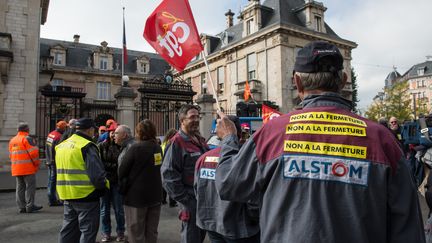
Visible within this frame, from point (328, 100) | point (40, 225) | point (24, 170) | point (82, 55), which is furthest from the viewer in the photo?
point (82, 55)

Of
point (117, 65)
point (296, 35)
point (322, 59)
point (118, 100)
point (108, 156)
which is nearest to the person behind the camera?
point (322, 59)

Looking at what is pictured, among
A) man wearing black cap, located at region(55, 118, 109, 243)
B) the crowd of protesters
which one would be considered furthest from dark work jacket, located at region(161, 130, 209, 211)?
the crowd of protesters

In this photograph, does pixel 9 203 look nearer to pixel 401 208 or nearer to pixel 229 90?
pixel 401 208

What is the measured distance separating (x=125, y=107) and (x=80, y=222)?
10772 mm

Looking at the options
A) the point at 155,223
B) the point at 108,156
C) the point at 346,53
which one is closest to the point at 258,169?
the point at 155,223

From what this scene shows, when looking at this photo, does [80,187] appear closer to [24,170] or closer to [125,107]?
[24,170]

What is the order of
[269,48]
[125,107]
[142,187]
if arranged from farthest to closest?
[269,48] < [125,107] < [142,187]

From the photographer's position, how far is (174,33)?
4.91m

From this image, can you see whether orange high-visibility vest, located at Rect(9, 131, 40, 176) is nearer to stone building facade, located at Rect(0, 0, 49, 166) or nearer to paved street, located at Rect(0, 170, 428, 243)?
paved street, located at Rect(0, 170, 428, 243)

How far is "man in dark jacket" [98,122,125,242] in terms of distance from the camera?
Answer: 5.49 meters

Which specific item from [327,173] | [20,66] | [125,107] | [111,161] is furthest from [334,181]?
[20,66]

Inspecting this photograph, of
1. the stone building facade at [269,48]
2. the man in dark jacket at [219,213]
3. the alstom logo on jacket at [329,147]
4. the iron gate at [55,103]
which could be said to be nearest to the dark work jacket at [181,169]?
the man in dark jacket at [219,213]

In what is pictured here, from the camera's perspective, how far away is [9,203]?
27.1ft

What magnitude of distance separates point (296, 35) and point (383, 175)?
91.8 ft
